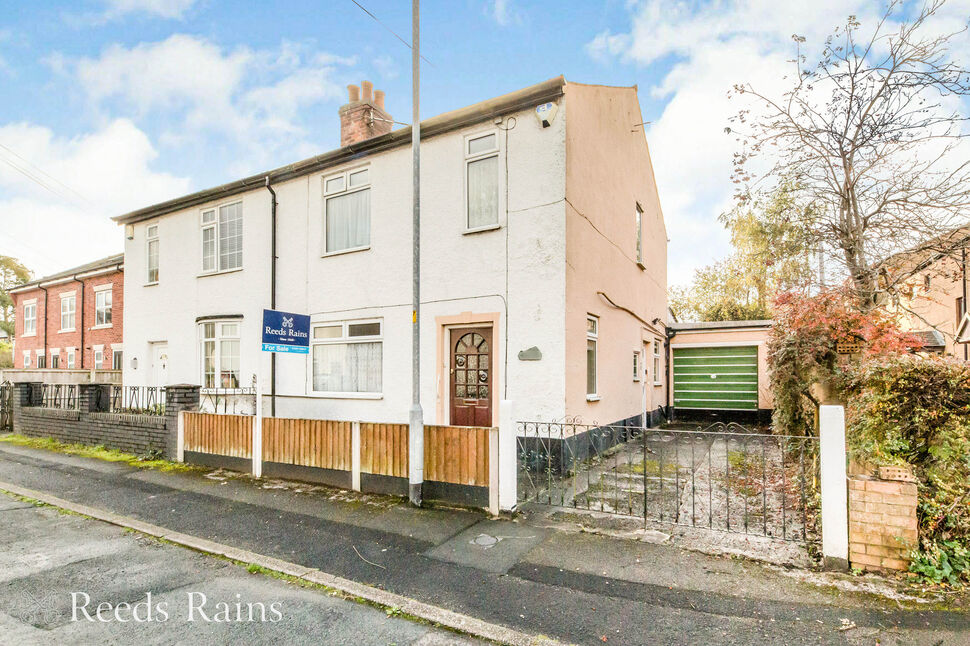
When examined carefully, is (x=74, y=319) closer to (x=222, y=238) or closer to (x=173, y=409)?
(x=222, y=238)

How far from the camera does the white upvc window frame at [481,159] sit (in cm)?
909

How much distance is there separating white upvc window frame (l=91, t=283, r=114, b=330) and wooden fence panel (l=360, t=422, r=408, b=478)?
21.2 meters

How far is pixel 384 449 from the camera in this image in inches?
276

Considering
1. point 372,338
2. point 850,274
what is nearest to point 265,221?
point 372,338

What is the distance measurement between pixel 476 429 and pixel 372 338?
4943 mm

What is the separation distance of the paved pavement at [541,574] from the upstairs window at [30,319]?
2782 centimetres

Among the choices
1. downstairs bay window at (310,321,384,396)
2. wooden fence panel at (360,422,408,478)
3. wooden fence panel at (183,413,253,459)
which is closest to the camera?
wooden fence panel at (360,422,408,478)

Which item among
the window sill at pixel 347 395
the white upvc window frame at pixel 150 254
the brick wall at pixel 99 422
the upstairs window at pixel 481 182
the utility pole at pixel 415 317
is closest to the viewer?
the utility pole at pixel 415 317

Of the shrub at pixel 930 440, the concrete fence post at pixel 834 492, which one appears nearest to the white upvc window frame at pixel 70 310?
the concrete fence post at pixel 834 492

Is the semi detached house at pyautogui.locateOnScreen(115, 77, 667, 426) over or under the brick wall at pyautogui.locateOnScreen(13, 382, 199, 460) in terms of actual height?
over

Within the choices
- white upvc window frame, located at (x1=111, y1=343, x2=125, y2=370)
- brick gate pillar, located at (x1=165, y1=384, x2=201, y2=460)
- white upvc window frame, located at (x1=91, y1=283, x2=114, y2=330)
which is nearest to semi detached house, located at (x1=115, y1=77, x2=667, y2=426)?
brick gate pillar, located at (x1=165, y1=384, x2=201, y2=460)

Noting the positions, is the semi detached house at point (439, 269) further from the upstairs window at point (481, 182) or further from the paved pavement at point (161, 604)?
the paved pavement at point (161, 604)

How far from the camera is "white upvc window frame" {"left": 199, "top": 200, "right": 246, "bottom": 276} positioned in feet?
42.9

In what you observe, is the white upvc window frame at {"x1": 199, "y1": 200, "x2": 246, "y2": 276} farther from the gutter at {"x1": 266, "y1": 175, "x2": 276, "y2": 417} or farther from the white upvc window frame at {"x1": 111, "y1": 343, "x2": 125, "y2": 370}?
the white upvc window frame at {"x1": 111, "y1": 343, "x2": 125, "y2": 370}
